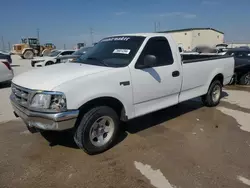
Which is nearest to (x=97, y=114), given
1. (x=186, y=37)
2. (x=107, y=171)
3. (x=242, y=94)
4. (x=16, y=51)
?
(x=107, y=171)

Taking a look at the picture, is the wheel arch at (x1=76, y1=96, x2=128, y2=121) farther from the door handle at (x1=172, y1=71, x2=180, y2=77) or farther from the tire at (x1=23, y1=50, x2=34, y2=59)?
the tire at (x1=23, y1=50, x2=34, y2=59)

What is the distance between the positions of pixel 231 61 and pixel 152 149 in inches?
173

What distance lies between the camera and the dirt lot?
3.02 meters

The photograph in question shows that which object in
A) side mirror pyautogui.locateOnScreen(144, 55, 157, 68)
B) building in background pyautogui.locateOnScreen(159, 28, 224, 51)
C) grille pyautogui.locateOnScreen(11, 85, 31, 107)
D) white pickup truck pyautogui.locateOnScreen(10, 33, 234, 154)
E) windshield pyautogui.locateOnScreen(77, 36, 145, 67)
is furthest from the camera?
building in background pyautogui.locateOnScreen(159, 28, 224, 51)

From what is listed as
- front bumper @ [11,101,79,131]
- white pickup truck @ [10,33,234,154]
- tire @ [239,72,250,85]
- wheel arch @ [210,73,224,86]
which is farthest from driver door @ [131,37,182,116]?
tire @ [239,72,250,85]

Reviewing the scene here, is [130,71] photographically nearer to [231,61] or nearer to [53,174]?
[53,174]

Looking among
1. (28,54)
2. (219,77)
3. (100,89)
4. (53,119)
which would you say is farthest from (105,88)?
(28,54)

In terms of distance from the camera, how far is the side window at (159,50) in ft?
13.9

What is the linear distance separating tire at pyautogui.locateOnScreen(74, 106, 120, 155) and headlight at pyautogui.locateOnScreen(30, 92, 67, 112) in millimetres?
460

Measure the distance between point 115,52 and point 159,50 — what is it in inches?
36.3

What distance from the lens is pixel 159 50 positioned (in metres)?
4.47

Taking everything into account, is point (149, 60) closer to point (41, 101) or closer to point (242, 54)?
point (41, 101)

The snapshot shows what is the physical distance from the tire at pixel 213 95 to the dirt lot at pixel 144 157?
92 cm

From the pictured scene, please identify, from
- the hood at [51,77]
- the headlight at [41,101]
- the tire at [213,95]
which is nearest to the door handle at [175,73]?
the hood at [51,77]
